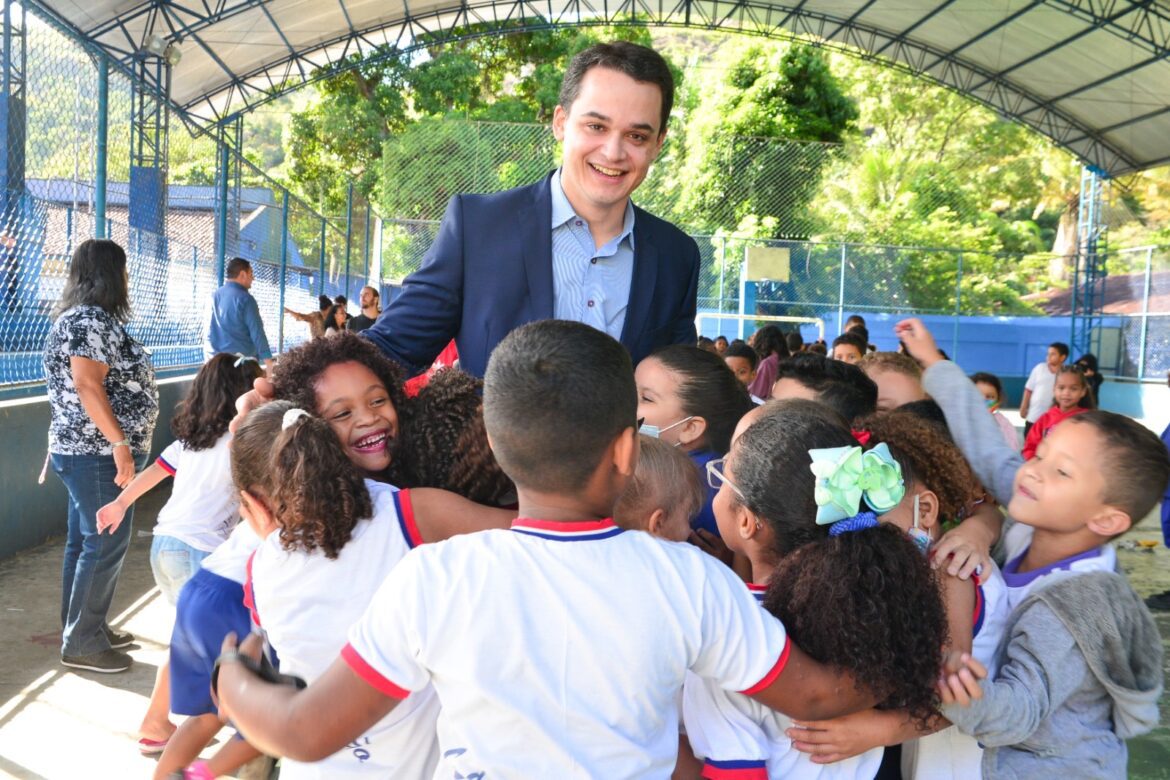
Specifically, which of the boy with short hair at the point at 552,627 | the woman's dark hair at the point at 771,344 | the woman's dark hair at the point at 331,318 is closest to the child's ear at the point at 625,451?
the boy with short hair at the point at 552,627

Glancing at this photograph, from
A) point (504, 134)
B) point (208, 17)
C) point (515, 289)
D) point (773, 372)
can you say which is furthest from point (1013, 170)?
point (515, 289)

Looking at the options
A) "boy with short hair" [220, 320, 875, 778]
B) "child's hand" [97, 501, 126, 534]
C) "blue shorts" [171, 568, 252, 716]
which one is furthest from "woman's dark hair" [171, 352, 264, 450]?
"boy with short hair" [220, 320, 875, 778]

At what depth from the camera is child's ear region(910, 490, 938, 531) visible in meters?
2.01

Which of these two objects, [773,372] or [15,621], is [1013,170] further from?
[15,621]

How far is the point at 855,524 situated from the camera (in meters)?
1.62

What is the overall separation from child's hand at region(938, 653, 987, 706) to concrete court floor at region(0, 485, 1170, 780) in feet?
7.84

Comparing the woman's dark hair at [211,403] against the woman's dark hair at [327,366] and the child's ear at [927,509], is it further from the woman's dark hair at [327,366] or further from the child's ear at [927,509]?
the child's ear at [927,509]

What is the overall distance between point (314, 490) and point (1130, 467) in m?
1.52

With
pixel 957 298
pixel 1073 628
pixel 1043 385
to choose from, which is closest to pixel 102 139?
pixel 1073 628

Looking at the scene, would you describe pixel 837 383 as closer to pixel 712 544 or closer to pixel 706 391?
pixel 706 391

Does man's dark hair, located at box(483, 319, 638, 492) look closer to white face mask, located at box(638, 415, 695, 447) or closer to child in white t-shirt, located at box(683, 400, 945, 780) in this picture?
child in white t-shirt, located at box(683, 400, 945, 780)

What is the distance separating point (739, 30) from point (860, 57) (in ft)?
7.28

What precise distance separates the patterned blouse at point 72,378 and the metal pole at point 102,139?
1851mm

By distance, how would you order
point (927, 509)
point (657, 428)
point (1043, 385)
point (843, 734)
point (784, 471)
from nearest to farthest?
point (843, 734) < point (784, 471) < point (927, 509) < point (657, 428) < point (1043, 385)
